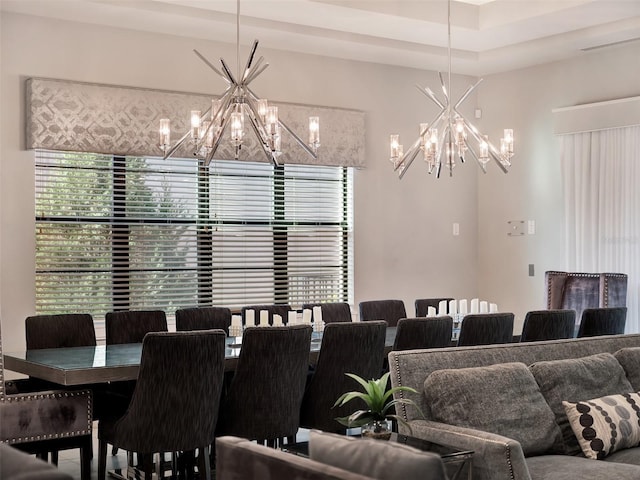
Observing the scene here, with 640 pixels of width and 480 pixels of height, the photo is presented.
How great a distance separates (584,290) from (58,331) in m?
4.24

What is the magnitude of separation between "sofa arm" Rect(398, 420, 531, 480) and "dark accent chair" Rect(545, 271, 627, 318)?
4197 millimetres

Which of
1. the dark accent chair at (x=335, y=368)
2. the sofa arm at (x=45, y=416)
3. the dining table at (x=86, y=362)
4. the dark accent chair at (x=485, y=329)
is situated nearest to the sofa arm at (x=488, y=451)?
the dark accent chair at (x=335, y=368)

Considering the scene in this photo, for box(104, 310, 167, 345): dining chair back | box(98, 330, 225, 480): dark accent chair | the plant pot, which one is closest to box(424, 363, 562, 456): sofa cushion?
the plant pot

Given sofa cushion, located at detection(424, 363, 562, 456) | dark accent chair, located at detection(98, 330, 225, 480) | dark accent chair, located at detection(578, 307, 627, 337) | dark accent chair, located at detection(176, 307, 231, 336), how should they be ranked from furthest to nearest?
dark accent chair, located at detection(578, 307, 627, 337) < dark accent chair, located at detection(176, 307, 231, 336) < dark accent chair, located at detection(98, 330, 225, 480) < sofa cushion, located at detection(424, 363, 562, 456)

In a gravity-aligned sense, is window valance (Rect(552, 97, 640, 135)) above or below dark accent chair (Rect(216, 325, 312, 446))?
above

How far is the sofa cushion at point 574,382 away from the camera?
151 inches

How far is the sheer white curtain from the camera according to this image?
Result: 754cm

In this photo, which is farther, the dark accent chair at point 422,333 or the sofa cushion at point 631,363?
the dark accent chair at point 422,333

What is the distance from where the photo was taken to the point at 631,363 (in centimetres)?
426

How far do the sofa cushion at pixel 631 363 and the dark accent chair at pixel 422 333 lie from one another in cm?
118

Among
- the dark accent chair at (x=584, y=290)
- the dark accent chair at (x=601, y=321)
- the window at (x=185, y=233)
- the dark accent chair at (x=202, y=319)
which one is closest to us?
the dark accent chair at (x=202, y=319)

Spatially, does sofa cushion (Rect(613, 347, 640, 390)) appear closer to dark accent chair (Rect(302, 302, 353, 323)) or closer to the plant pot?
the plant pot

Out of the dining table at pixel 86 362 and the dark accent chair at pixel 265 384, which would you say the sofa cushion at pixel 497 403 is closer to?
the dark accent chair at pixel 265 384

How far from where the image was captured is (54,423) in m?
4.29
